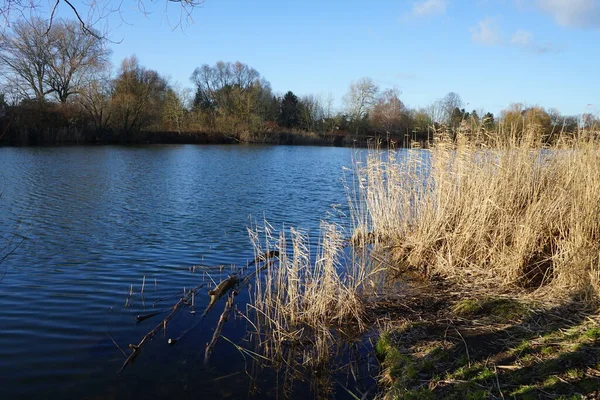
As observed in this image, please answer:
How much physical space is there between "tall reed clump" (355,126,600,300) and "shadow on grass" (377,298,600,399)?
0.87 m

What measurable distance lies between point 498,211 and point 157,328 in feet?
17.4

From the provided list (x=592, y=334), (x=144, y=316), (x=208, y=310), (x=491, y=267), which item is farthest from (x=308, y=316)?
(x=491, y=267)

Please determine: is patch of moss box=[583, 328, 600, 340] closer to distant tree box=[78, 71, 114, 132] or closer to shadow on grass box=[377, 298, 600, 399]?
shadow on grass box=[377, 298, 600, 399]

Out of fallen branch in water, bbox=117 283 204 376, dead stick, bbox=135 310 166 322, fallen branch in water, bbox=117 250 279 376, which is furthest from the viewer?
dead stick, bbox=135 310 166 322

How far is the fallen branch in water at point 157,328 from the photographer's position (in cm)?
448

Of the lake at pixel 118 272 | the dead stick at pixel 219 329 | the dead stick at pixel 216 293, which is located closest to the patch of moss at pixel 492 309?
the lake at pixel 118 272

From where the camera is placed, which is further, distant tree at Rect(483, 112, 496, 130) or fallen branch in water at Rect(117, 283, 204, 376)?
distant tree at Rect(483, 112, 496, 130)

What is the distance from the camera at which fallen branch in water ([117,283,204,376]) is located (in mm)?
4477

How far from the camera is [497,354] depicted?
13.2ft

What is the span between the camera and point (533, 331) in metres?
4.34

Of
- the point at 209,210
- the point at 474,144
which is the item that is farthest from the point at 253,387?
the point at 209,210

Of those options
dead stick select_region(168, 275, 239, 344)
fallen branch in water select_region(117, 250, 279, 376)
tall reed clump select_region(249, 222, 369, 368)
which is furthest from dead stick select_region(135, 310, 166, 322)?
tall reed clump select_region(249, 222, 369, 368)

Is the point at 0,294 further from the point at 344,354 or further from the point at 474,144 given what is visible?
the point at 474,144

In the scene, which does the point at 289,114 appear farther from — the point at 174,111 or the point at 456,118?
the point at 456,118
